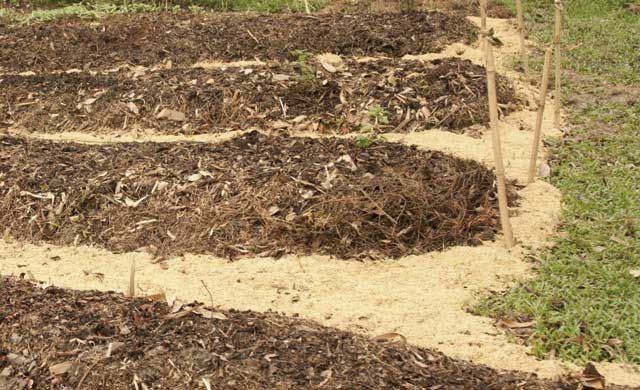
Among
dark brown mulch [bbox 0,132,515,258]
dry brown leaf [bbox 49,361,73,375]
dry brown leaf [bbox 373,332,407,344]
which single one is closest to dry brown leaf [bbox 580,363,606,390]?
dry brown leaf [bbox 373,332,407,344]

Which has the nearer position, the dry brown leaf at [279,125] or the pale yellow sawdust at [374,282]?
the pale yellow sawdust at [374,282]

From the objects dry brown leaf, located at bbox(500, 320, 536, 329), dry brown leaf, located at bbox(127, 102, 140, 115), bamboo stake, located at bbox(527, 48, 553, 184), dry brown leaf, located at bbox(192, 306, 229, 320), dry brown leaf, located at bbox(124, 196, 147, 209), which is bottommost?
dry brown leaf, located at bbox(127, 102, 140, 115)

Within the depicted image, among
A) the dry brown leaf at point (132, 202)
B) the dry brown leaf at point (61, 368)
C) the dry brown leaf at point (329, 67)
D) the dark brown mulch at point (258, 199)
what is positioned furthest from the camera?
the dry brown leaf at point (329, 67)

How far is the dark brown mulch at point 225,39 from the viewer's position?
801cm

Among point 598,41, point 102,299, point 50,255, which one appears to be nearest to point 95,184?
point 50,255

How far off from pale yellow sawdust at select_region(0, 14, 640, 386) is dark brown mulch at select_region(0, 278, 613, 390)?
0.34 metres

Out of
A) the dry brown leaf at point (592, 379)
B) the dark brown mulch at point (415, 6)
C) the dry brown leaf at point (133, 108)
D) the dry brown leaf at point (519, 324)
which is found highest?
the dry brown leaf at point (592, 379)

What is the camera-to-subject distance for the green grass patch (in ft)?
13.4

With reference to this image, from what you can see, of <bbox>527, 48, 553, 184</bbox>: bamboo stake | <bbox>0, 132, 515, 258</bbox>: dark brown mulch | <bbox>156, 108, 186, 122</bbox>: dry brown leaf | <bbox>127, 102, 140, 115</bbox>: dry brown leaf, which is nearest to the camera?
<bbox>0, 132, 515, 258</bbox>: dark brown mulch

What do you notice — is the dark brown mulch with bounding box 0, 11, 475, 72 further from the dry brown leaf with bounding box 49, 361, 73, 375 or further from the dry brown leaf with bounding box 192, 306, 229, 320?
the dry brown leaf with bounding box 49, 361, 73, 375

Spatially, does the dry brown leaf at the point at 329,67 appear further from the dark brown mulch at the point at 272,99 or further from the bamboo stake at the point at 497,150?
the bamboo stake at the point at 497,150

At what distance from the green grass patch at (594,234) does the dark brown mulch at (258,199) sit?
556 millimetres

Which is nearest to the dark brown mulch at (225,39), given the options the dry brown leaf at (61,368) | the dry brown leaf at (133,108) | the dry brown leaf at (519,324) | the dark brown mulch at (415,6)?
the dark brown mulch at (415,6)

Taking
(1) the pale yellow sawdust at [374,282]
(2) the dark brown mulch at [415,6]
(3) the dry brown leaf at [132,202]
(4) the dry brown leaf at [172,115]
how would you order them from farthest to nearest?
(2) the dark brown mulch at [415,6] → (4) the dry brown leaf at [172,115] → (3) the dry brown leaf at [132,202] → (1) the pale yellow sawdust at [374,282]
